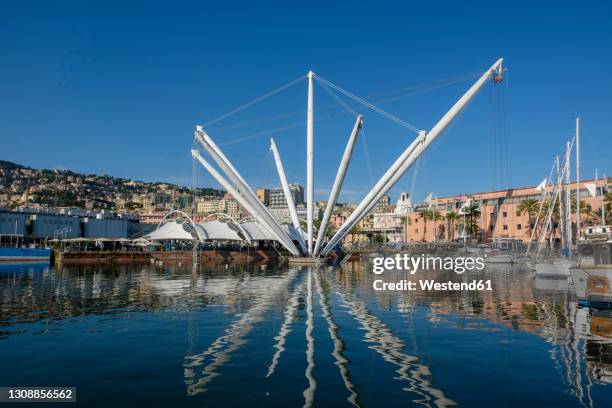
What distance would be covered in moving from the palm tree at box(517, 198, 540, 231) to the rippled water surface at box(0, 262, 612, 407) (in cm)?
6893

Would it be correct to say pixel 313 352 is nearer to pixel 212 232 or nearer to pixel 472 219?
pixel 212 232

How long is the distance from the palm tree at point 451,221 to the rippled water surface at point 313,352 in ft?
278

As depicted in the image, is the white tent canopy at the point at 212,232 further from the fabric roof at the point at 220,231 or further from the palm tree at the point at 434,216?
the palm tree at the point at 434,216

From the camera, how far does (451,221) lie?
376 feet

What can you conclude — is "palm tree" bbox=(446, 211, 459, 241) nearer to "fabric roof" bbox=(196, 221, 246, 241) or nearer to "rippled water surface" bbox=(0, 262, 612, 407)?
"fabric roof" bbox=(196, 221, 246, 241)

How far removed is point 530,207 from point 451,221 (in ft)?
92.5

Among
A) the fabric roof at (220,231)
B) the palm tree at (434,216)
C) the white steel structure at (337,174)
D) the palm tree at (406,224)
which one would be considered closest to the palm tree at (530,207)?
the palm tree at (434,216)

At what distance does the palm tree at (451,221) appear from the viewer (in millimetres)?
106750

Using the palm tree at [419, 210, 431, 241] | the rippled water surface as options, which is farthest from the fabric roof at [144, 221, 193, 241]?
the rippled water surface

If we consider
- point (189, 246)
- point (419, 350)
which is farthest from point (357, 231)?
point (419, 350)

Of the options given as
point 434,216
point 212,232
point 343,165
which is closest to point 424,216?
point 434,216

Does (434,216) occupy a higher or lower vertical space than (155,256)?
higher

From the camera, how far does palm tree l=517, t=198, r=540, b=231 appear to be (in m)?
86.8

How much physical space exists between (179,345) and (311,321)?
5851mm
